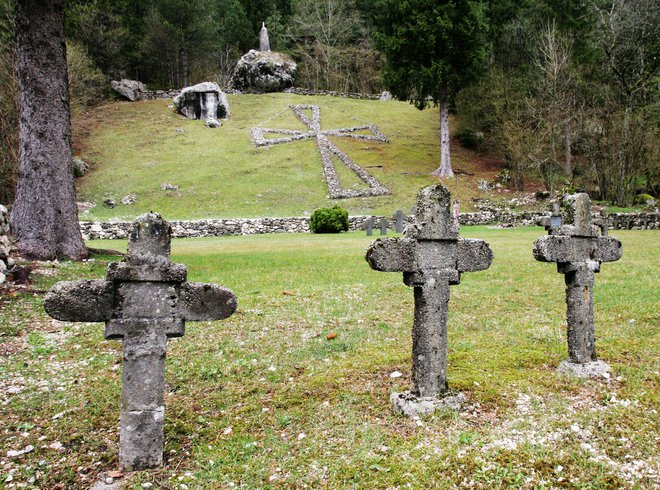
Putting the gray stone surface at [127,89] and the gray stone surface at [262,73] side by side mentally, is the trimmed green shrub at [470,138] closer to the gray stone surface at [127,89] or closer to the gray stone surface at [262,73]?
the gray stone surface at [262,73]

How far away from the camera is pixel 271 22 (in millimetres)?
57500

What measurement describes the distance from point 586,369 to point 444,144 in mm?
30337

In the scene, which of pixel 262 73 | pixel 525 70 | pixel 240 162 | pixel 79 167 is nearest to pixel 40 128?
pixel 79 167

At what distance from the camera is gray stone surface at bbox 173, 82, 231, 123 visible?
43031 millimetres

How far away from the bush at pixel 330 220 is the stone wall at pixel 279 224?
50.8 inches

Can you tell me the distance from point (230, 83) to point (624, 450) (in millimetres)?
56731

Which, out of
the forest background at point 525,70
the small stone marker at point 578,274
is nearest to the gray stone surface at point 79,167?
the forest background at point 525,70

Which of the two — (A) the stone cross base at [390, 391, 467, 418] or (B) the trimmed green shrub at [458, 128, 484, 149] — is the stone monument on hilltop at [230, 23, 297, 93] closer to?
(B) the trimmed green shrub at [458, 128, 484, 149]

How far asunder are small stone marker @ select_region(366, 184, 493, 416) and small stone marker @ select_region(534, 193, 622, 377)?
42.9 inches

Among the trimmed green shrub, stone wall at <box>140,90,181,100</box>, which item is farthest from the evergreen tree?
stone wall at <box>140,90,181,100</box>

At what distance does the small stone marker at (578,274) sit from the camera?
437 cm

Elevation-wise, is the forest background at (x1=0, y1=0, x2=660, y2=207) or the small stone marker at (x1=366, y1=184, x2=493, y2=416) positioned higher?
the forest background at (x1=0, y1=0, x2=660, y2=207)

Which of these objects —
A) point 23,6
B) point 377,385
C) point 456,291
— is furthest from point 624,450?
point 23,6

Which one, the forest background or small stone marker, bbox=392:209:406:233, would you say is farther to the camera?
the forest background
